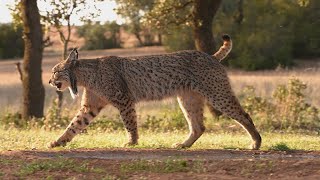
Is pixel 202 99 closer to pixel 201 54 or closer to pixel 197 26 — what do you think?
pixel 201 54

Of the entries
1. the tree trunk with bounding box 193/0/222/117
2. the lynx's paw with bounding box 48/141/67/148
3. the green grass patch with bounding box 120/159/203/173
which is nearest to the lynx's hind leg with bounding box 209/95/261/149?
the lynx's paw with bounding box 48/141/67/148

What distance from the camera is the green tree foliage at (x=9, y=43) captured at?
177ft

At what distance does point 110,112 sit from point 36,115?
87.4 inches

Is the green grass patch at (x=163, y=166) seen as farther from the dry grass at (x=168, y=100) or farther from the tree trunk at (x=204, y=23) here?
the tree trunk at (x=204, y=23)

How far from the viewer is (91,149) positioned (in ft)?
32.8

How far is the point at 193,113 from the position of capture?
11.8 metres

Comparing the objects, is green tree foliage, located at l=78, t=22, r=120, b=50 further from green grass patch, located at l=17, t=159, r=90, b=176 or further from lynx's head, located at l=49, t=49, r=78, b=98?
green grass patch, located at l=17, t=159, r=90, b=176

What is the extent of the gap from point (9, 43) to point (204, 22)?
131 feet

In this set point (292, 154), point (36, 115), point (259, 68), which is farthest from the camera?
point (259, 68)

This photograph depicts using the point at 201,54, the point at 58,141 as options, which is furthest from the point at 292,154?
the point at 58,141

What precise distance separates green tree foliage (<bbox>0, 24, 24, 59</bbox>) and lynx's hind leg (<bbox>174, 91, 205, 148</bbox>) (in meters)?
44.0

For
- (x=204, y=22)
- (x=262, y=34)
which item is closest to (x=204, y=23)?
(x=204, y=22)

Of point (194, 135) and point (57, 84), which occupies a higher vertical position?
point (57, 84)

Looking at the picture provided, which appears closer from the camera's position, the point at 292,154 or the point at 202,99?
the point at 292,154
